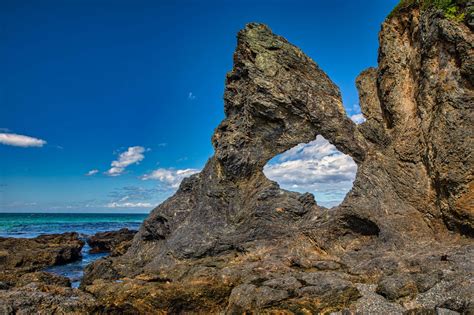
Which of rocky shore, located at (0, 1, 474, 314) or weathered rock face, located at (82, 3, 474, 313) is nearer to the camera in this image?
rocky shore, located at (0, 1, 474, 314)

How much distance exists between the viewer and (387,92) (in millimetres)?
19453

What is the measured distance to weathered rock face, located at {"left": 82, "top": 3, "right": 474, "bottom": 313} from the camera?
43.1 feet

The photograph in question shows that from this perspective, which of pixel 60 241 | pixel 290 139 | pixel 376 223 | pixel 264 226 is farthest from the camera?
pixel 60 241

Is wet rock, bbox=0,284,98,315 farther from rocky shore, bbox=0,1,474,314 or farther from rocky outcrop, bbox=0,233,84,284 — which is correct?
rocky outcrop, bbox=0,233,84,284

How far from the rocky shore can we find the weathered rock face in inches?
2.4

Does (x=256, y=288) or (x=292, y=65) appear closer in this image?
(x=256, y=288)

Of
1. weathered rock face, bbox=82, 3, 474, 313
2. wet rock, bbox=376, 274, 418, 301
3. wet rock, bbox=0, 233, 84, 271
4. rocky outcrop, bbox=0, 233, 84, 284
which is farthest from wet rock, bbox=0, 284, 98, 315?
wet rock, bbox=0, 233, 84, 271

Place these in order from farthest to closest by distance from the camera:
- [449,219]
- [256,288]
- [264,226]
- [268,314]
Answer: [264,226], [449,219], [256,288], [268,314]

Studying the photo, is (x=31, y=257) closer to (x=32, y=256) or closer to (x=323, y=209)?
(x=32, y=256)

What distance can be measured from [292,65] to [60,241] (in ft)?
127

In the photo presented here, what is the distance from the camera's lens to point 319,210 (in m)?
18.8

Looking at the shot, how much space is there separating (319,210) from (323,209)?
0.75ft

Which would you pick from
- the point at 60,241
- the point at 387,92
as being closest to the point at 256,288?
the point at 387,92

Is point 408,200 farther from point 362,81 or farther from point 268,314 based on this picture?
point 268,314
